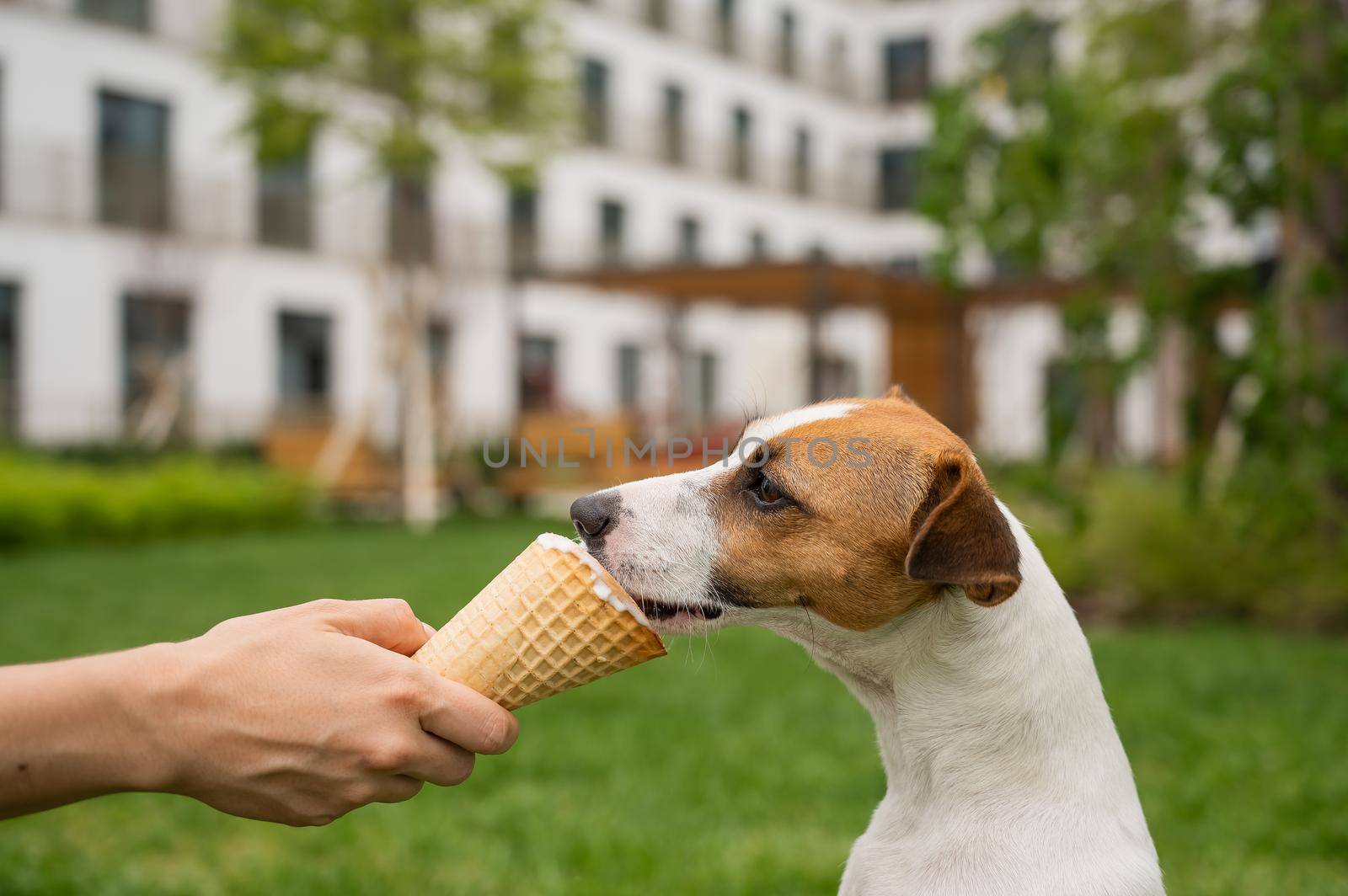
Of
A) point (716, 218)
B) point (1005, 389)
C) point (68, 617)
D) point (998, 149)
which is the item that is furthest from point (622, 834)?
point (1005, 389)

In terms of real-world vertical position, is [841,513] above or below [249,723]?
above

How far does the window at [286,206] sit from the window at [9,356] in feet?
16.4

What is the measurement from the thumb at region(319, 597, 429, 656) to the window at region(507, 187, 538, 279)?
28.1 metres

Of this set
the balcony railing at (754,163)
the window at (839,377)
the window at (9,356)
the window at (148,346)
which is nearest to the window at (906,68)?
the balcony railing at (754,163)

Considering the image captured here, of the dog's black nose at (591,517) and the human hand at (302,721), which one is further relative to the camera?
the dog's black nose at (591,517)

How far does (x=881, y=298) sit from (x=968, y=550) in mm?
16650

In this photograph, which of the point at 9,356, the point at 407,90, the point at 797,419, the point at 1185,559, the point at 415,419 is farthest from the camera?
the point at 9,356

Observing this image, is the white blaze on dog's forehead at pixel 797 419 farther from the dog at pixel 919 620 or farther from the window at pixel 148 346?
the window at pixel 148 346

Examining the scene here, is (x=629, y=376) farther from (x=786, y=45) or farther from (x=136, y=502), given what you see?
(x=136, y=502)

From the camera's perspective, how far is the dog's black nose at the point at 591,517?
2254mm

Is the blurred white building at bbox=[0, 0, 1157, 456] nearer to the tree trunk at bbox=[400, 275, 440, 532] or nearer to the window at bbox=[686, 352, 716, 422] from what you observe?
the window at bbox=[686, 352, 716, 422]

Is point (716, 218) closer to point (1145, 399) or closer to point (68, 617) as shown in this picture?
point (1145, 399)

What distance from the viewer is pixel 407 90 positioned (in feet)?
57.1

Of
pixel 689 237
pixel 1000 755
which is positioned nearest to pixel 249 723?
pixel 1000 755
